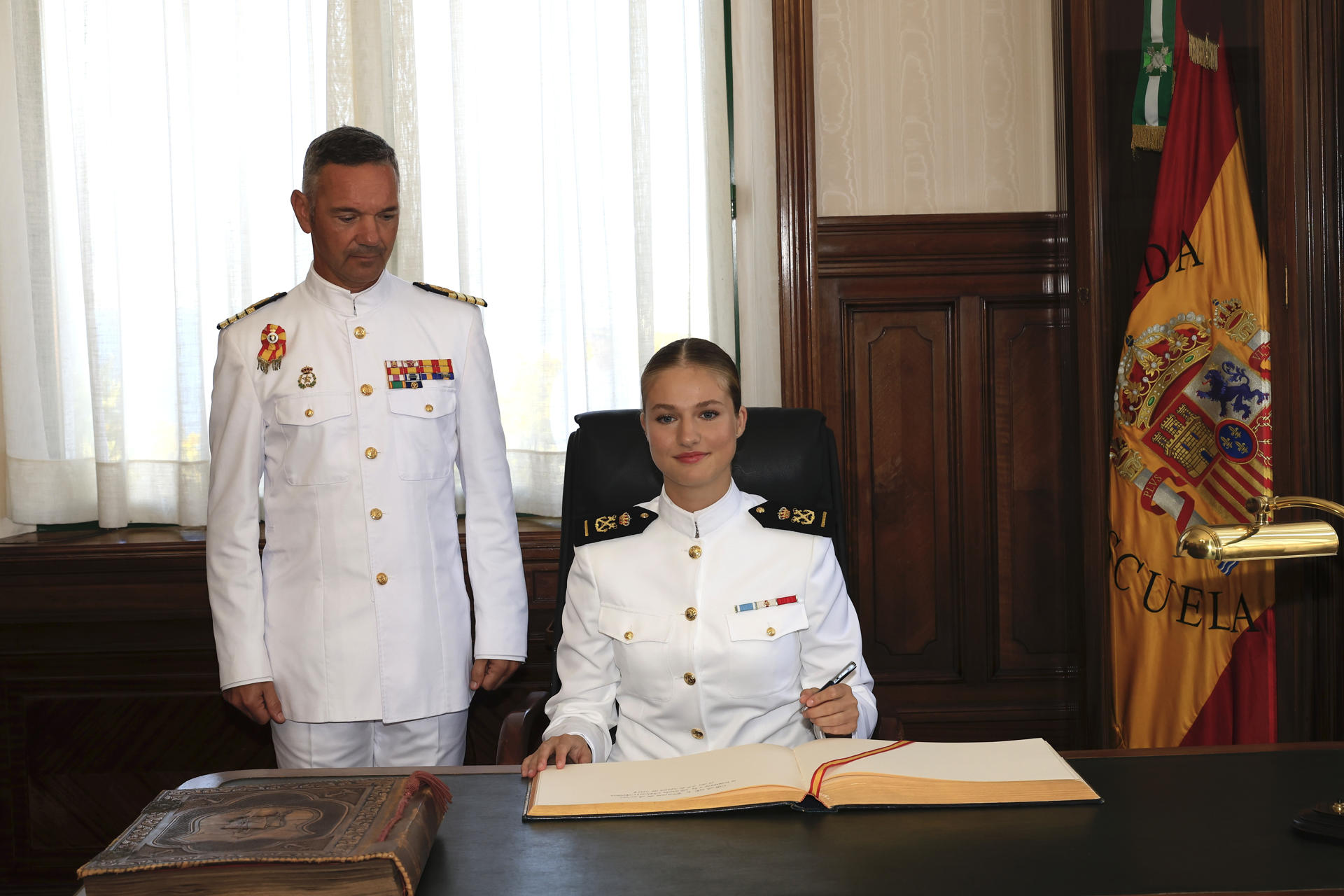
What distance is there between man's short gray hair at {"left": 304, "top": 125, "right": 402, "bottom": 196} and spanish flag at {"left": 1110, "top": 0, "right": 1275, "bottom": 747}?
165cm

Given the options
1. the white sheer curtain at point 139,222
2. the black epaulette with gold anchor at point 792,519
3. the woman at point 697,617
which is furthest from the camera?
the white sheer curtain at point 139,222

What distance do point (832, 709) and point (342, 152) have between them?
1228 mm

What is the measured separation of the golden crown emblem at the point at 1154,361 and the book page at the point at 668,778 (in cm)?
147

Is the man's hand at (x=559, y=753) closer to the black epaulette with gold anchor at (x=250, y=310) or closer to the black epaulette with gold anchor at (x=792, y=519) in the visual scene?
the black epaulette with gold anchor at (x=792, y=519)

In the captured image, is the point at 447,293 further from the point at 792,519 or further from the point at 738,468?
the point at 792,519

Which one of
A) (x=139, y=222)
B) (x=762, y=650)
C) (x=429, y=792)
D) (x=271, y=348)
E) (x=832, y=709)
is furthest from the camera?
(x=139, y=222)

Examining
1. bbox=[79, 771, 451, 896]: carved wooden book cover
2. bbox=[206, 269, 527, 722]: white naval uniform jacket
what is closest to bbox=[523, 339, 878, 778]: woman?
bbox=[206, 269, 527, 722]: white naval uniform jacket

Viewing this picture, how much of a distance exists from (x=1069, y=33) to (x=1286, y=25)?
0.77m

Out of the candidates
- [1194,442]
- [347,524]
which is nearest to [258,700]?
[347,524]

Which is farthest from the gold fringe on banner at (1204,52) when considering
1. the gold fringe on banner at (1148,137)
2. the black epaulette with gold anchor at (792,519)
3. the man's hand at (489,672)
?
the man's hand at (489,672)

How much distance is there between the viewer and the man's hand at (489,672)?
1.96m

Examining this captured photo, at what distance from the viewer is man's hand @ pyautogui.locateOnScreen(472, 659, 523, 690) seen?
1960 millimetres

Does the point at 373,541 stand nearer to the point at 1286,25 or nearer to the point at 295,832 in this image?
the point at 295,832

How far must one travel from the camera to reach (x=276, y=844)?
3.14ft
